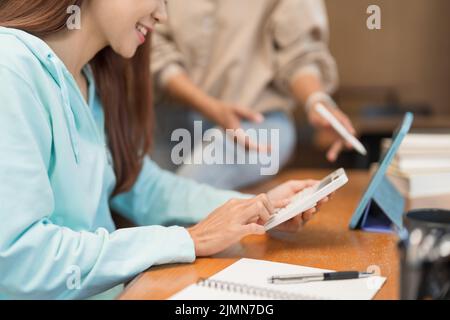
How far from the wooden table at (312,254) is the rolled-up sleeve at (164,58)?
0.80 meters

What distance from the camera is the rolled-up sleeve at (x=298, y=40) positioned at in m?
1.84

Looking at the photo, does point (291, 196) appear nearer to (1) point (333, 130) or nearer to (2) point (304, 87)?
(1) point (333, 130)

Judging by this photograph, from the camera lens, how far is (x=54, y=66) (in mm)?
963

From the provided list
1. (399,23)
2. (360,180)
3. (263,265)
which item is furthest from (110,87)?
(399,23)

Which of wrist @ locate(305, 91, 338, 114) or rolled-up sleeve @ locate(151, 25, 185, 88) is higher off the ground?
rolled-up sleeve @ locate(151, 25, 185, 88)

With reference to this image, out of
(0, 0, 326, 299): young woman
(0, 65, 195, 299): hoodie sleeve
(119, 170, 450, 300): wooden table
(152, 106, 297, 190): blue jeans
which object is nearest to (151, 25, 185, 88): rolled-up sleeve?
(152, 106, 297, 190): blue jeans

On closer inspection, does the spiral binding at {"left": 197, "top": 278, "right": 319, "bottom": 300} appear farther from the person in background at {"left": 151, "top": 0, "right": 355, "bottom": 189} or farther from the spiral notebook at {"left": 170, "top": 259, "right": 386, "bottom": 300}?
the person in background at {"left": 151, "top": 0, "right": 355, "bottom": 189}

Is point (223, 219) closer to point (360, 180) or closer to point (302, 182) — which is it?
point (302, 182)

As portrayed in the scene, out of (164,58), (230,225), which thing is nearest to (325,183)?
(230,225)

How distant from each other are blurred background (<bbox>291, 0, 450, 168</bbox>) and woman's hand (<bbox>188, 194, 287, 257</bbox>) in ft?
11.0

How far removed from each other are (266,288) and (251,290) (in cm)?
2

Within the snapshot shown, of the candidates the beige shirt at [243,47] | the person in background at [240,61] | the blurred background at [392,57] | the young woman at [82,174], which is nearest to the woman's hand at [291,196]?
the young woman at [82,174]

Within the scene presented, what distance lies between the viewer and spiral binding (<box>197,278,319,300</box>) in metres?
0.74

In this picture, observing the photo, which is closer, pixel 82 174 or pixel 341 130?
pixel 82 174
